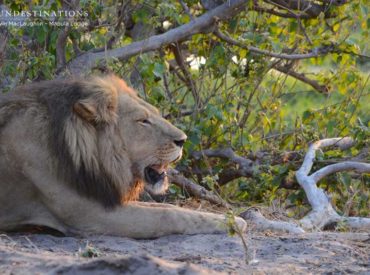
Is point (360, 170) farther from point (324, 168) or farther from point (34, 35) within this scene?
point (34, 35)

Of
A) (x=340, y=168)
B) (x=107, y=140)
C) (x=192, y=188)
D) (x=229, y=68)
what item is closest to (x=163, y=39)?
(x=229, y=68)

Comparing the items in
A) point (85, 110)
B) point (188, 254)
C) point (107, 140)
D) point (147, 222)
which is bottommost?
point (188, 254)

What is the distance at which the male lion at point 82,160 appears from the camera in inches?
164

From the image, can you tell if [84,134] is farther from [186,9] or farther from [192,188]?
[186,9]

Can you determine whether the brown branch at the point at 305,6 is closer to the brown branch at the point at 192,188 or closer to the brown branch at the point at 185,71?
the brown branch at the point at 185,71

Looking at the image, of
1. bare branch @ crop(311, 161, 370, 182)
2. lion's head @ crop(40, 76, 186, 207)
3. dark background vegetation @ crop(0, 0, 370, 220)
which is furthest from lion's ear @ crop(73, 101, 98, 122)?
bare branch @ crop(311, 161, 370, 182)

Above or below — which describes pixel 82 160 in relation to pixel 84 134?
below

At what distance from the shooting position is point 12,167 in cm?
421

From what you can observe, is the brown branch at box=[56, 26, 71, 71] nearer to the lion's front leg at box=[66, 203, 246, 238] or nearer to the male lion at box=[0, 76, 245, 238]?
the male lion at box=[0, 76, 245, 238]

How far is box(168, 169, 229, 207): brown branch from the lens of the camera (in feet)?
17.5

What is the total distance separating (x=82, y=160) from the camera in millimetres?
4188

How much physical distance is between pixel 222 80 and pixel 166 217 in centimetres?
200

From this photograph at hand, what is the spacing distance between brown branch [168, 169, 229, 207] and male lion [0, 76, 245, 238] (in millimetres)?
935

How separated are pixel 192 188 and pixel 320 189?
785 mm
